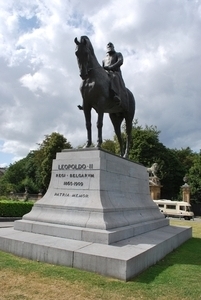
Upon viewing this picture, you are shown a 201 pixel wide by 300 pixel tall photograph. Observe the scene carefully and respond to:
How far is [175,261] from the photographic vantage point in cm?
699

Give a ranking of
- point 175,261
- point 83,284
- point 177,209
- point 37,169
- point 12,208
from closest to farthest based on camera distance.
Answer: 1. point 83,284
2. point 175,261
3. point 12,208
4. point 177,209
5. point 37,169

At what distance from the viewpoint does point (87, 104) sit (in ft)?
28.7

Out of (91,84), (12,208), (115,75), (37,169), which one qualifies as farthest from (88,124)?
(37,169)

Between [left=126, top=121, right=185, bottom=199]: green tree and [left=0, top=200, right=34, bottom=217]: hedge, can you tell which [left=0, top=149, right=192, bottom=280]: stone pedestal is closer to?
[left=0, top=200, right=34, bottom=217]: hedge

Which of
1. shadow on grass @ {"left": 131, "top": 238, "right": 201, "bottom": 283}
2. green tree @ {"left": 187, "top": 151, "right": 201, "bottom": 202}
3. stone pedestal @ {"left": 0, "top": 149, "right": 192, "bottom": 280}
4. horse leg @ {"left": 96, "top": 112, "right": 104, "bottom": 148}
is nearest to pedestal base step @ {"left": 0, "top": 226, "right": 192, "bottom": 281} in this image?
stone pedestal @ {"left": 0, "top": 149, "right": 192, "bottom": 280}

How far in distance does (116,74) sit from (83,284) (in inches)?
260

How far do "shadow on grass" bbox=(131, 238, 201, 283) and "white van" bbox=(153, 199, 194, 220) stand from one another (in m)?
20.2

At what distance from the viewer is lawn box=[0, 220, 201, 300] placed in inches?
175

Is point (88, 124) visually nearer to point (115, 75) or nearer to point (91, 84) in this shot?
point (91, 84)

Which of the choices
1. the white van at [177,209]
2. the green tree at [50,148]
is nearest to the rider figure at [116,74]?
the white van at [177,209]

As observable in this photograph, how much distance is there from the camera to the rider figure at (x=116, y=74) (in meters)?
9.17

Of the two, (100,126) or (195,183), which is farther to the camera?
(195,183)

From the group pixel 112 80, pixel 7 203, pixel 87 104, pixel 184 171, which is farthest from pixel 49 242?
pixel 184 171

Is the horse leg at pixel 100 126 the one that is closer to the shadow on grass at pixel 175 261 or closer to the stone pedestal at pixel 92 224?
the stone pedestal at pixel 92 224
